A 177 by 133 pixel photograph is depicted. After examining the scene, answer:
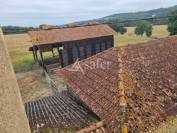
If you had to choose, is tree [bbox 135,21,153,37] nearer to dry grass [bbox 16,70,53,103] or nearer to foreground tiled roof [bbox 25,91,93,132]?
dry grass [bbox 16,70,53,103]

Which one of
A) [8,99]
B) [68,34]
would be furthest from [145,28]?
[8,99]

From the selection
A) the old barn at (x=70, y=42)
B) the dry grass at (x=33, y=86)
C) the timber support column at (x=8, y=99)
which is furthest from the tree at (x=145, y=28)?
the timber support column at (x=8, y=99)

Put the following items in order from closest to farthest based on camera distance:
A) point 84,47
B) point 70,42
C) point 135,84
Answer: point 135,84
point 70,42
point 84,47

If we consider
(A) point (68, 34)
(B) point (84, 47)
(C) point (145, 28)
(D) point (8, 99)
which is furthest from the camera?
(C) point (145, 28)

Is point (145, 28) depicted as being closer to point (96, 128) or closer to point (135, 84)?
point (135, 84)

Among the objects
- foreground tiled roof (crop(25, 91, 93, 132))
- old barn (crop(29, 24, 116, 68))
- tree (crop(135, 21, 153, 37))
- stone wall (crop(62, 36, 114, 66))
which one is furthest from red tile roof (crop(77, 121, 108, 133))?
tree (crop(135, 21, 153, 37))

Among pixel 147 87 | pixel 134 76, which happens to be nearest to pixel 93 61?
pixel 134 76

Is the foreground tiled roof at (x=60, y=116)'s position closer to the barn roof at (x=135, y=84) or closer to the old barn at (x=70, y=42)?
the barn roof at (x=135, y=84)
